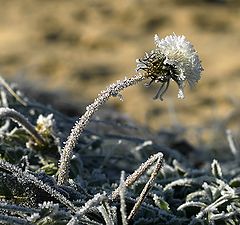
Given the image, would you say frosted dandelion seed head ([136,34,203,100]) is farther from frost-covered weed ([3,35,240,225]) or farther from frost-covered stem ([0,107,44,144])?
frost-covered stem ([0,107,44,144])

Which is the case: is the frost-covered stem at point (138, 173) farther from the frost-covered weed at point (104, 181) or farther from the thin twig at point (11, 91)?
the thin twig at point (11, 91)

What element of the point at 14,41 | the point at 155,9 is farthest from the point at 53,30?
the point at 155,9

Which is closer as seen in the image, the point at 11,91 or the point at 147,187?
the point at 147,187

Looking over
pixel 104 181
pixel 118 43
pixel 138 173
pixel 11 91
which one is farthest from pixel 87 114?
pixel 118 43

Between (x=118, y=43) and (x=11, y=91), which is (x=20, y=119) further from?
(x=118, y=43)

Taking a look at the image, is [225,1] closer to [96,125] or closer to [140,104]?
[140,104]

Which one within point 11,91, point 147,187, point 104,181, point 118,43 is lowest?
point 147,187
